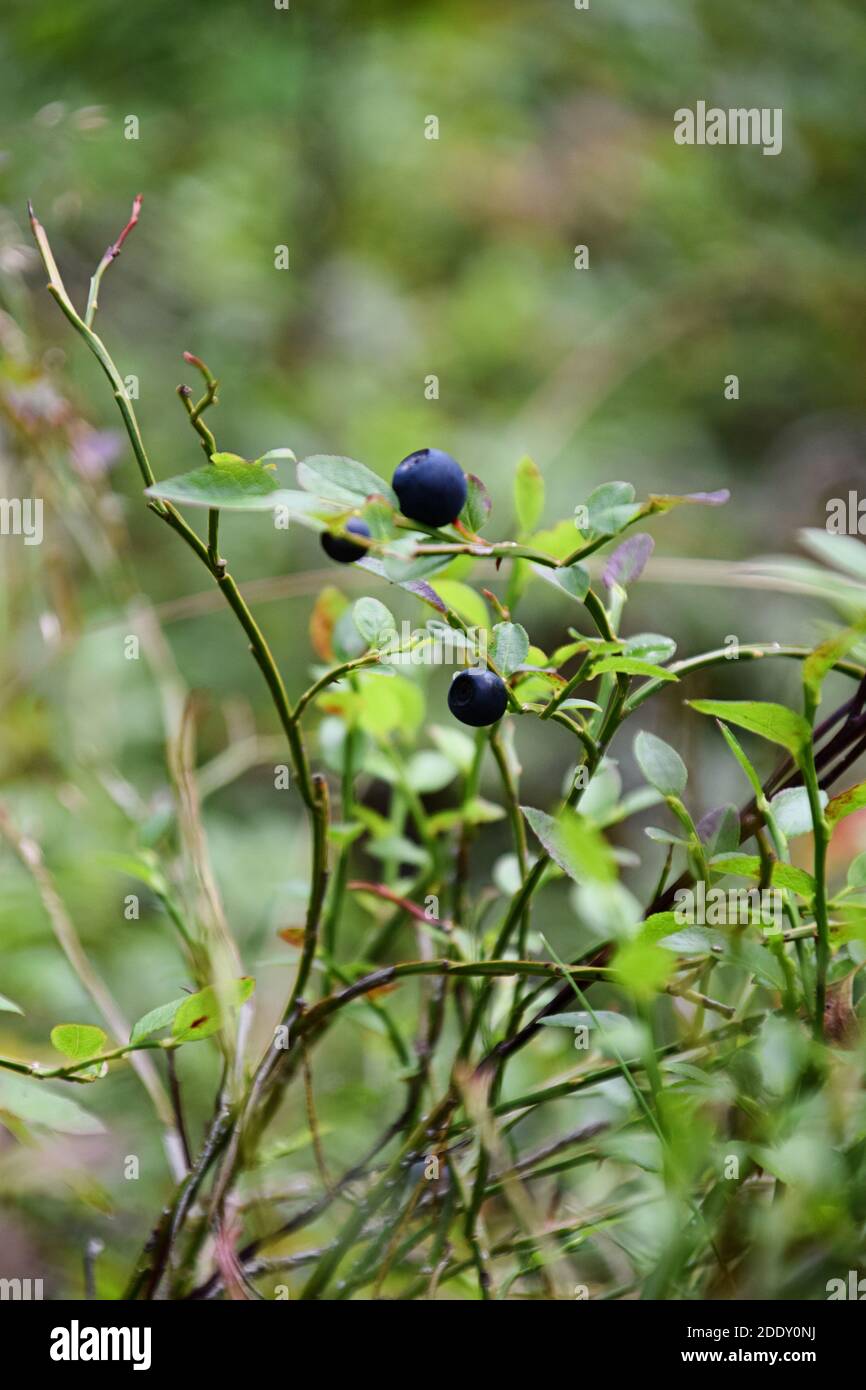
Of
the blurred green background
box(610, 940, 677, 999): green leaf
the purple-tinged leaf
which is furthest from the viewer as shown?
the blurred green background

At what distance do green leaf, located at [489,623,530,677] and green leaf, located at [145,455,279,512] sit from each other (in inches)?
2.8

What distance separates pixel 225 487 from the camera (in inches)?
10.5

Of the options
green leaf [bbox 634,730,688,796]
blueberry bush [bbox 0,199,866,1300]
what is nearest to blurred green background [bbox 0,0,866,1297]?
blueberry bush [bbox 0,199,866,1300]

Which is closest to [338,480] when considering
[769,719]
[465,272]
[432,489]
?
[432,489]

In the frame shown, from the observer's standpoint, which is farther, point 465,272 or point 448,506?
point 465,272

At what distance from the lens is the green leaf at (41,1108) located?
1.07 feet

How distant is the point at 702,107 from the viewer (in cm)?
172

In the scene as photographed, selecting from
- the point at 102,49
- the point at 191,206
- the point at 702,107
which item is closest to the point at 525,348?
the point at 702,107

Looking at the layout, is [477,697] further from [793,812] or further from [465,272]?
[465,272]

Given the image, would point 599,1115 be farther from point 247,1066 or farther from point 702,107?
point 702,107

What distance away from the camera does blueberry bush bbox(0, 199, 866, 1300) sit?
10.7 inches

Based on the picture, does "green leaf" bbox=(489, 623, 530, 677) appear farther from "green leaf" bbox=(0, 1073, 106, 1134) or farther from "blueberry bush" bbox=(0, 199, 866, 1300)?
"green leaf" bbox=(0, 1073, 106, 1134)

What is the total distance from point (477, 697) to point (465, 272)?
1.80 meters

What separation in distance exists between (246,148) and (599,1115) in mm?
1717
